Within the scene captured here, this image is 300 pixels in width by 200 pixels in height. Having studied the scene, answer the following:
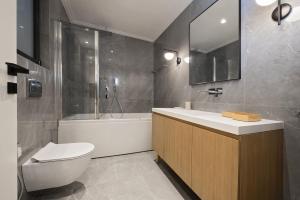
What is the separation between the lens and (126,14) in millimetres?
2486

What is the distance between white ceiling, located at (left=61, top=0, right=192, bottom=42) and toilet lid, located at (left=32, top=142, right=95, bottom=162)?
2061mm

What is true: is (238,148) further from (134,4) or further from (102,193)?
(134,4)

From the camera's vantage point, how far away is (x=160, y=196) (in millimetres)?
1420

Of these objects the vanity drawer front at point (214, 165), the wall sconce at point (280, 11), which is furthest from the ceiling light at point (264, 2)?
the vanity drawer front at point (214, 165)

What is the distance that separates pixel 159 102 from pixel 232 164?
2374 millimetres

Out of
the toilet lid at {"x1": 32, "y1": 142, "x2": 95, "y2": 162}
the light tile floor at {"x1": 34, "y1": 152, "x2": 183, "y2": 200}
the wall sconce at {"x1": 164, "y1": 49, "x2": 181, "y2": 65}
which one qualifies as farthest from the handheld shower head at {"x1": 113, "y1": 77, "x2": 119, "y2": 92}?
the toilet lid at {"x1": 32, "y1": 142, "x2": 95, "y2": 162}

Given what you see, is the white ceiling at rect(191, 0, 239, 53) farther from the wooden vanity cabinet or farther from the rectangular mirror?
the wooden vanity cabinet

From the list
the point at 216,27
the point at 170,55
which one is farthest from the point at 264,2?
the point at 170,55

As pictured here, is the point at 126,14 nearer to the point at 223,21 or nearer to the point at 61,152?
the point at 223,21

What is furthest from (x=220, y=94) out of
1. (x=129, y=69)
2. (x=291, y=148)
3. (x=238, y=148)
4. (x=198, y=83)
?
(x=129, y=69)

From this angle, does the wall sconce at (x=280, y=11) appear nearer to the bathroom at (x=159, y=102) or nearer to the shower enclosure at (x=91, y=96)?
the bathroom at (x=159, y=102)

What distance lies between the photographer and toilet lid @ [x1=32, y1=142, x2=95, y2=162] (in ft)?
4.21

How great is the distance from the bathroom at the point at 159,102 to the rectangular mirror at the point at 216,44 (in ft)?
0.04

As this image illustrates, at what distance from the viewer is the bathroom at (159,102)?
91 centimetres
